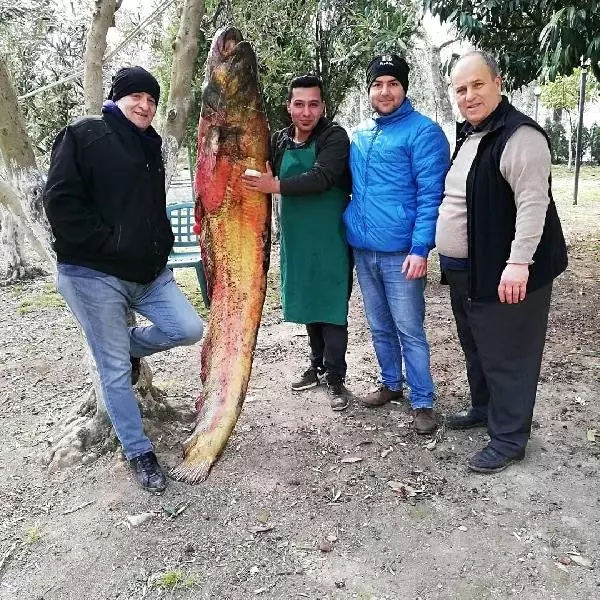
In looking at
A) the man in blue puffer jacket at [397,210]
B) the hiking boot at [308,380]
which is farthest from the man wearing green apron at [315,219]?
the hiking boot at [308,380]

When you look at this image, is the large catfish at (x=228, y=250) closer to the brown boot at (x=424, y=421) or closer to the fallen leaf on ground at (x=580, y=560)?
the brown boot at (x=424, y=421)

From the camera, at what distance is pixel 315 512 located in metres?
2.95

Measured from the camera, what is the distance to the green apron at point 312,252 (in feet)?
11.8

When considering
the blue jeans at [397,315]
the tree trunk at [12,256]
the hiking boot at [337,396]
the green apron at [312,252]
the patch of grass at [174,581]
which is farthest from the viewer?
the tree trunk at [12,256]

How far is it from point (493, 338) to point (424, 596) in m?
1.27

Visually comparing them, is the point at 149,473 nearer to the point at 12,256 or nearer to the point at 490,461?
the point at 490,461

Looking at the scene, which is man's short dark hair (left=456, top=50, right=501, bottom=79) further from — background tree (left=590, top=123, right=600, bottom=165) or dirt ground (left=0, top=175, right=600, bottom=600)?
background tree (left=590, top=123, right=600, bottom=165)

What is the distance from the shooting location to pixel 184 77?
3365mm

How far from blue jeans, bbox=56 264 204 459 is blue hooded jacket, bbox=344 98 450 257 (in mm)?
1130

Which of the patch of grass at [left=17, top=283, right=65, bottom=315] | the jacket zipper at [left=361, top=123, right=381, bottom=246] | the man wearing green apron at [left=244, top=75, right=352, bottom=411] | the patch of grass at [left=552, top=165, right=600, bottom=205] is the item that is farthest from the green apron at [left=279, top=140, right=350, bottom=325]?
the patch of grass at [left=552, top=165, right=600, bottom=205]

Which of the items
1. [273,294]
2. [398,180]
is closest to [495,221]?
[398,180]

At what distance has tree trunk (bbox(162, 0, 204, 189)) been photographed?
3299 millimetres

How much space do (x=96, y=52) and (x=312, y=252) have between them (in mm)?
1658

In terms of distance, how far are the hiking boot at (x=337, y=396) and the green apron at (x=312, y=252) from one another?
48 cm
